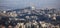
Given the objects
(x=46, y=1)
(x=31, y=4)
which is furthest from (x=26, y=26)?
(x=46, y=1)

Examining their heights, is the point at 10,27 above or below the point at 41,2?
below

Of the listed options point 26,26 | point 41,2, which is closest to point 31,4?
point 41,2

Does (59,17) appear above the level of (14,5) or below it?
below

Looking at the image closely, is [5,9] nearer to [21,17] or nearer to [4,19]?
[4,19]

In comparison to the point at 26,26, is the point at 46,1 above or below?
above

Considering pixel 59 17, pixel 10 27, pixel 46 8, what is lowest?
pixel 10 27

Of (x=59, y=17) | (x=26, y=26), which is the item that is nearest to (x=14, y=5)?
(x=26, y=26)

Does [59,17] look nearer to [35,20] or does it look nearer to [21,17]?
[35,20]

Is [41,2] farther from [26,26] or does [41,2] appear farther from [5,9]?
[5,9]
